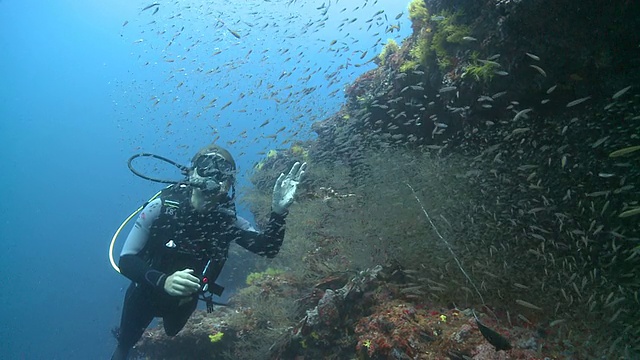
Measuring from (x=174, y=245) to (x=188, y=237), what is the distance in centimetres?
25

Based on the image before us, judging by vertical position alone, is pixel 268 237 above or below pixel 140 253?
below

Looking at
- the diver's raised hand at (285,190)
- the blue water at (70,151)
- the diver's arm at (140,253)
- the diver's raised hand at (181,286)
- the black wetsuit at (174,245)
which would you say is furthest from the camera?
the blue water at (70,151)

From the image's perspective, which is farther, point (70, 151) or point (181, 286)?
point (70, 151)

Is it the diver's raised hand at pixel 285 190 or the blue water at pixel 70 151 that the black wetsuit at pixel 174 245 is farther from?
the blue water at pixel 70 151

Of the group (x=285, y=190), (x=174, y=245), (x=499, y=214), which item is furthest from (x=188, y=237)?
(x=499, y=214)

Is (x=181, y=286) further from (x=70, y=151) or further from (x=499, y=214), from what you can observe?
(x=70, y=151)

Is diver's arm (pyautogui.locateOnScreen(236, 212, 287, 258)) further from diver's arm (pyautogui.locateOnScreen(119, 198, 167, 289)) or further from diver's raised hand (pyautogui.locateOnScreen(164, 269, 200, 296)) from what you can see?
diver's raised hand (pyautogui.locateOnScreen(164, 269, 200, 296))

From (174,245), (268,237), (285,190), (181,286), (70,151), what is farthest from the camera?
(70,151)

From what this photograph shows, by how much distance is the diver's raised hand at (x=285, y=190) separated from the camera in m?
6.14

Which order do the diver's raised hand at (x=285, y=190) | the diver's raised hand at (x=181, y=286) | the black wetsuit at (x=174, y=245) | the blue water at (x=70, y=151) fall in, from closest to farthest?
1. the diver's raised hand at (x=181, y=286)
2. the black wetsuit at (x=174, y=245)
3. the diver's raised hand at (x=285, y=190)
4. the blue water at (x=70, y=151)

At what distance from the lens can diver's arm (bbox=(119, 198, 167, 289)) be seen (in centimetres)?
490

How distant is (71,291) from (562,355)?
380ft

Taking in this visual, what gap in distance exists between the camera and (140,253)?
5.52m

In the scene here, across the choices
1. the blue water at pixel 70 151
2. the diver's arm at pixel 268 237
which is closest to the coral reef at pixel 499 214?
the diver's arm at pixel 268 237
